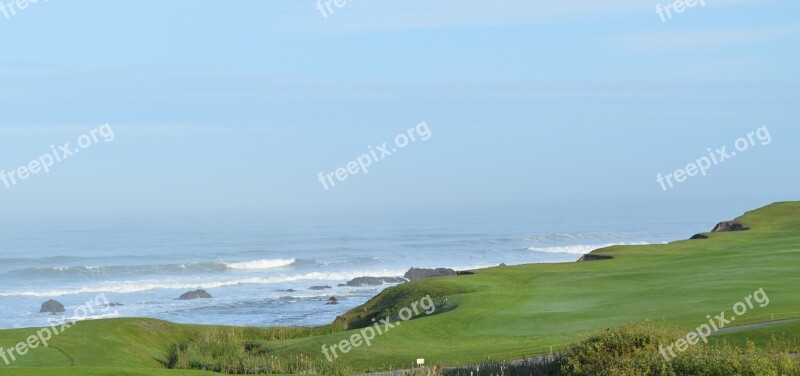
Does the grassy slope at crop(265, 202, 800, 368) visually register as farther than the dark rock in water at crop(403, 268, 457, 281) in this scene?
No

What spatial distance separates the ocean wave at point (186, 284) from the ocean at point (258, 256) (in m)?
0.11

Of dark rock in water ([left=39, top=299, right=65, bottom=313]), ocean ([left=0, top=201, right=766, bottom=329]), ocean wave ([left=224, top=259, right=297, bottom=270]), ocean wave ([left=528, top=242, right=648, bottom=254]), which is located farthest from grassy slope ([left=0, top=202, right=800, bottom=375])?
ocean wave ([left=528, top=242, right=648, bottom=254])

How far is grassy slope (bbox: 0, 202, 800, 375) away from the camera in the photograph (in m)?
25.8

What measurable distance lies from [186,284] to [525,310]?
A: 50080mm

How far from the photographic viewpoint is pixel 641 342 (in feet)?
65.9

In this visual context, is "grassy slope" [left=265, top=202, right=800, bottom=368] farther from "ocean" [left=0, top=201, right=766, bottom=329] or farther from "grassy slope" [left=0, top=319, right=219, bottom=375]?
"ocean" [left=0, top=201, right=766, bottom=329]

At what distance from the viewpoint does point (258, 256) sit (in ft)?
333

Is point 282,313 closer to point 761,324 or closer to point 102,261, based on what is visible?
point 761,324

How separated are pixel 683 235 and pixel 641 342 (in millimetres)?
118038

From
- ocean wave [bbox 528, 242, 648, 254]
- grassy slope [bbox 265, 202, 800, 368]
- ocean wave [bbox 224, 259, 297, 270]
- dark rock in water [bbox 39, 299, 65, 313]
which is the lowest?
grassy slope [bbox 265, 202, 800, 368]

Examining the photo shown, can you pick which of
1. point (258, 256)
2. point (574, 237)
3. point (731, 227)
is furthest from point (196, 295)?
point (574, 237)

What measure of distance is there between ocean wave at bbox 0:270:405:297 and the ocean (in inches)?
4.4

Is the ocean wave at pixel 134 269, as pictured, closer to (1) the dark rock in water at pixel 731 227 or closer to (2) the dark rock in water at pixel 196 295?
(2) the dark rock in water at pixel 196 295

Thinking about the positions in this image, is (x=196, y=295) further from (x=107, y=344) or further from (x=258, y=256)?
(x=107, y=344)
